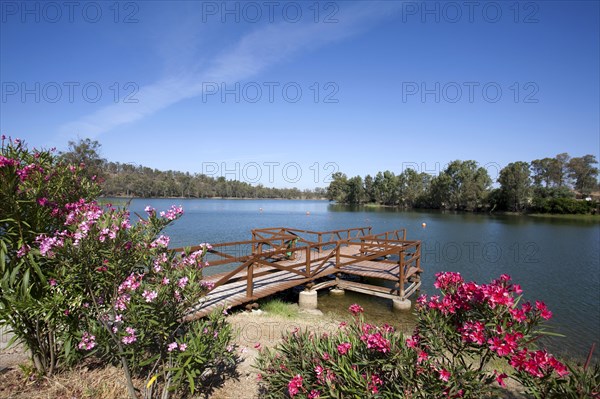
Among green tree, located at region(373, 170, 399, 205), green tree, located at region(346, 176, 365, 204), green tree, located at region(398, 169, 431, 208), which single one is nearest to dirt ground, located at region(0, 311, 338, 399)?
green tree, located at region(398, 169, 431, 208)

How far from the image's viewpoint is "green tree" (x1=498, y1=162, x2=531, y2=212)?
229 feet

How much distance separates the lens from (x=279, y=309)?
9.36 meters

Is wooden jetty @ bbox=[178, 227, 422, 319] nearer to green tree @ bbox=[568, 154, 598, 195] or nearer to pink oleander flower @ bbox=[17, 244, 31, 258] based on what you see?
pink oleander flower @ bbox=[17, 244, 31, 258]

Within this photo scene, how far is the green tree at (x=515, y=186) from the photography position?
6994cm

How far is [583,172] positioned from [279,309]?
4722 inches

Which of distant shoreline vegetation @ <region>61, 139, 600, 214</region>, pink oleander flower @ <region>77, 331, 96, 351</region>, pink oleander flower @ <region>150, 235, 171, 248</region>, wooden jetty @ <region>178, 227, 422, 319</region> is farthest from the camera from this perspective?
distant shoreline vegetation @ <region>61, 139, 600, 214</region>

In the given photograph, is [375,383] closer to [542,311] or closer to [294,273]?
[542,311]

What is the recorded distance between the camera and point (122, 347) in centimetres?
345

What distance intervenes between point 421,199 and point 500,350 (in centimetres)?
10304

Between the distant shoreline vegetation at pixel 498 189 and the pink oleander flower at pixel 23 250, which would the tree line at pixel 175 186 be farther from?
the pink oleander flower at pixel 23 250

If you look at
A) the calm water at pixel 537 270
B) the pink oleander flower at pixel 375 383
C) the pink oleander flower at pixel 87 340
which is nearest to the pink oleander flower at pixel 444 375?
the pink oleander flower at pixel 375 383

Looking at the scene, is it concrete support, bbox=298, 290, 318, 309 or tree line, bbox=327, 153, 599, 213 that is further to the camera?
tree line, bbox=327, 153, 599, 213

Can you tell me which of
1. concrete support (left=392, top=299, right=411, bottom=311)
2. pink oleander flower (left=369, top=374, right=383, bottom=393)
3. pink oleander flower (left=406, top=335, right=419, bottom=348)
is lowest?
concrete support (left=392, top=299, right=411, bottom=311)

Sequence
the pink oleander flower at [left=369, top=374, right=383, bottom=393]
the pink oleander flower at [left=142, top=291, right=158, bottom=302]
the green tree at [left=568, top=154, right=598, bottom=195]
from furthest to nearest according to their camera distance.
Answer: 1. the green tree at [left=568, top=154, right=598, bottom=195]
2. the pink oleander flower at [left=142, top=291, right=158, bottom=302]
3. the pink oleander flower at [left=369, top=374, right=383, bottom=393]
